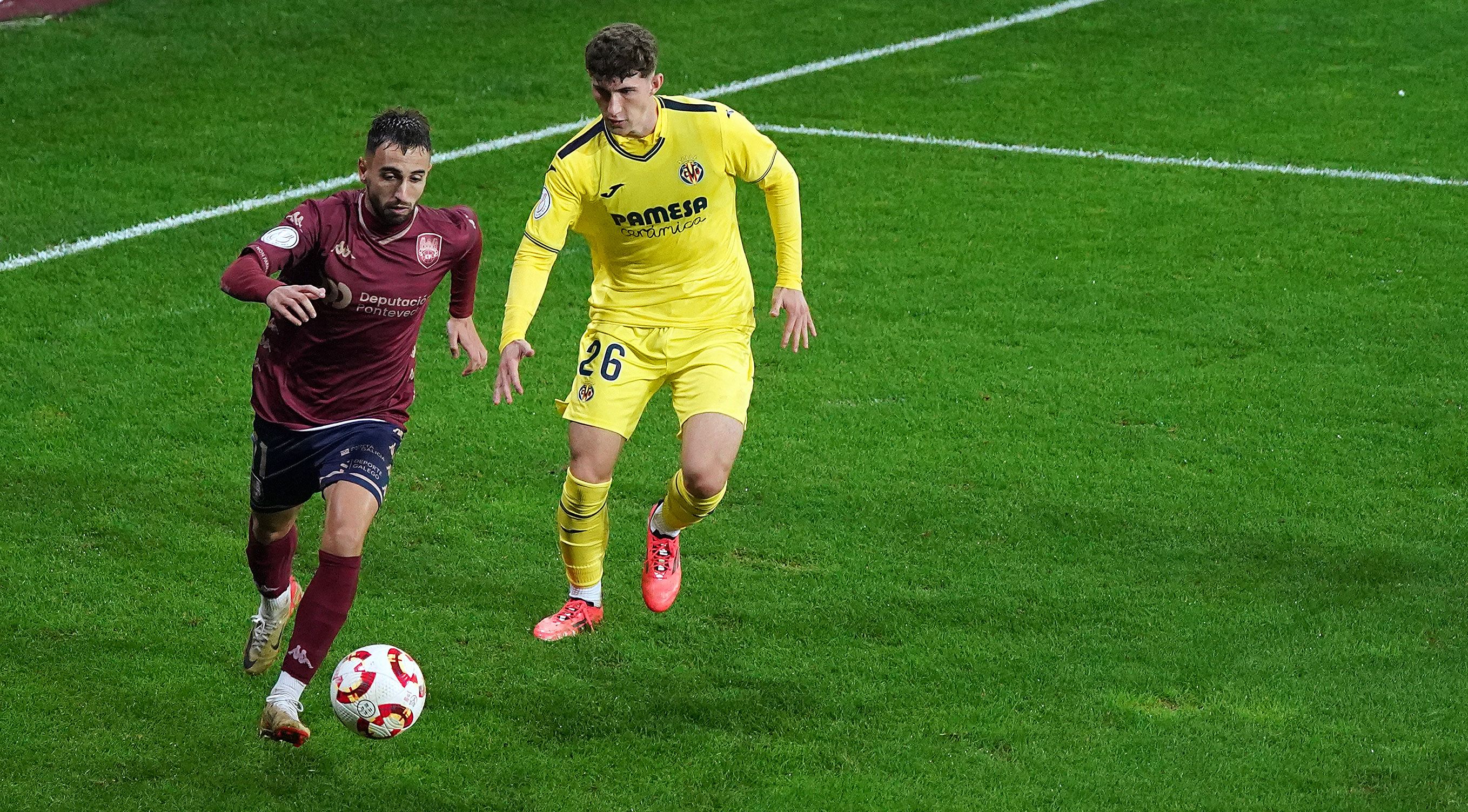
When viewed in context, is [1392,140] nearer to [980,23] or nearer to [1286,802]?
[980,23]

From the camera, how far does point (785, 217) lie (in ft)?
22.0

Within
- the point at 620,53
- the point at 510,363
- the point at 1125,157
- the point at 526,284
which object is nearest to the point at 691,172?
the point at 620,53

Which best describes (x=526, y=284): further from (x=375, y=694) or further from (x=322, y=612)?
(x=375, y=694)

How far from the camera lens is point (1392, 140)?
13.5m

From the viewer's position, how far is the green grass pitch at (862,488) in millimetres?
5715

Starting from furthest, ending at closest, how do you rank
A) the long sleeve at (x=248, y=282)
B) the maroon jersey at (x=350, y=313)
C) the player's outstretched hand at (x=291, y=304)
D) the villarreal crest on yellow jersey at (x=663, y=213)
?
the villarreal crest on yellow jersey at (x=663, y=213), the maroon jersey at (x=350, y=313), the long sleeve at (x=248, y=282), the player's outstretched hand at (x=291, y=304)

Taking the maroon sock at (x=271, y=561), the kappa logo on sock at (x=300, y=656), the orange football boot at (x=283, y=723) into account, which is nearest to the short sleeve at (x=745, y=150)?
the maroon sock at (x=271, y=561)

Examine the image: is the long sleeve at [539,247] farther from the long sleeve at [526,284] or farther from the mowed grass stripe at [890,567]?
the mowed grass stripe at [890,567]

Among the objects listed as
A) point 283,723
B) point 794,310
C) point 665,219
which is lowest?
point 283,723

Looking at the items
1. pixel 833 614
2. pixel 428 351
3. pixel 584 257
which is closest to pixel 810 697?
pixel 833 614

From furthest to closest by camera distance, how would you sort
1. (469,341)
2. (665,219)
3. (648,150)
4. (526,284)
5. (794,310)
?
(794,310)
(665,219)
(648,150)
(526,284)
(469,341)

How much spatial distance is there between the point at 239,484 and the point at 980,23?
38.7 feet

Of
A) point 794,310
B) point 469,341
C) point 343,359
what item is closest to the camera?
point 343,359

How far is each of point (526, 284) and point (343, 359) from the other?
0.75m
